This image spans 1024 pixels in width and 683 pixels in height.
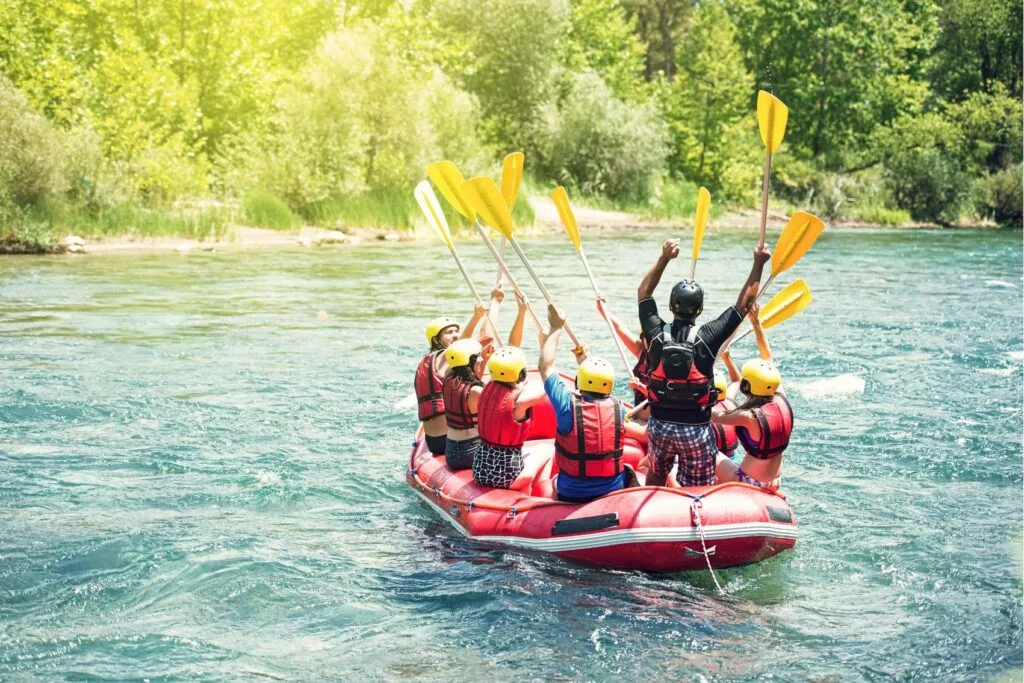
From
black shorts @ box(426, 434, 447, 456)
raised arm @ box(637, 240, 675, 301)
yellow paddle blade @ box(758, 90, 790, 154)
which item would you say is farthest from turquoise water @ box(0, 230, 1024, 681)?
yellow paddle blade @ box(758, 90, 790, 154)

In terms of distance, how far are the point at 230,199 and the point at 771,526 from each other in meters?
23.2

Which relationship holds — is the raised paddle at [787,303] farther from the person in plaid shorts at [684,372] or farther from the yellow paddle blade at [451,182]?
the yellow paddle blade at [451,182]

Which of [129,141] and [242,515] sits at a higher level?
[129,141]

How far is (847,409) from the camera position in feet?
34.8

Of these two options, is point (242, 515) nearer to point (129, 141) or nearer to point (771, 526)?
point (771, 526)

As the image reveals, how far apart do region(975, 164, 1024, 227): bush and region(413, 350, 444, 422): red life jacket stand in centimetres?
3117

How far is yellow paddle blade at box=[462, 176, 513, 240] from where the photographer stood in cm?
770

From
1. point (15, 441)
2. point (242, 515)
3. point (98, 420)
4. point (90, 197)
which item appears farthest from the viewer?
point (90, 197)

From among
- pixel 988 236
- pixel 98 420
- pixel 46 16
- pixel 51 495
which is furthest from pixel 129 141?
pixel 988 236

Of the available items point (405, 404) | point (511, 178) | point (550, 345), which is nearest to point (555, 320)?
point (550, 345)

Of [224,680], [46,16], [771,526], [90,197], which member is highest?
[46,16]

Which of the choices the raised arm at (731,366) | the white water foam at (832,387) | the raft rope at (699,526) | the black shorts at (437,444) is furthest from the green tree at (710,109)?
the raft rope at (699,526)

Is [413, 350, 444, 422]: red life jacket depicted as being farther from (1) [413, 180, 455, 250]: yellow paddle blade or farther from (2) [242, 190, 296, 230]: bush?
(2) [242, 190, 296, 230]: bush

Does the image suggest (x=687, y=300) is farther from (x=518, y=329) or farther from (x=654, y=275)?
(x=518, y=329)
